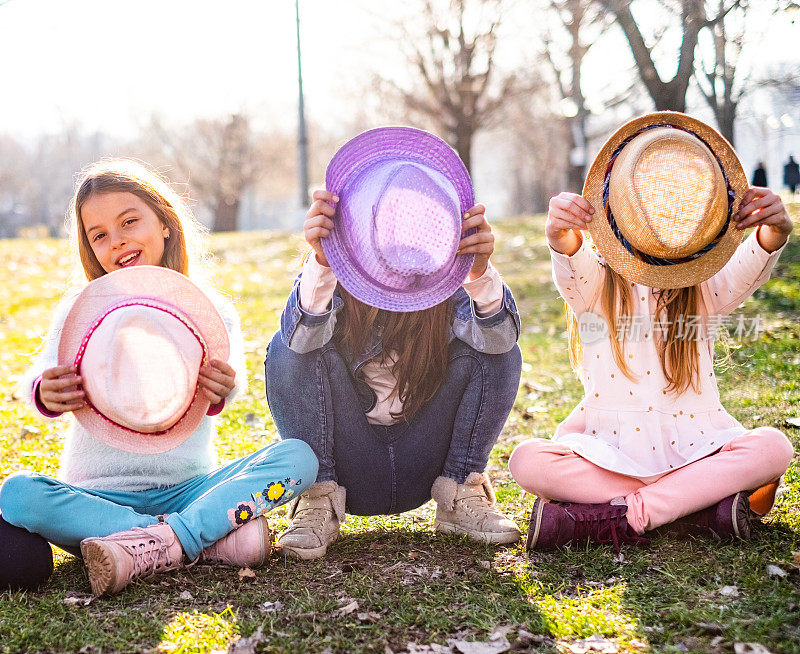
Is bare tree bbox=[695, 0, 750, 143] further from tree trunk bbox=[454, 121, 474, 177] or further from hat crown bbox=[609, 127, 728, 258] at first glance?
tree trunk bbox=[454, 121, 474, 177]

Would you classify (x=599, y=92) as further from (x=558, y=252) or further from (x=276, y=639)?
(x=276, y=639)

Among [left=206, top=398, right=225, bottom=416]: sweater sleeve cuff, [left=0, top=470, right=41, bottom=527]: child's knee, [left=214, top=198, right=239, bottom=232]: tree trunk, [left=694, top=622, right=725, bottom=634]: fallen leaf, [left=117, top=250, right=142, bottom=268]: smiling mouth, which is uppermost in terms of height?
[left=214, top=198, right=239, bottom=232]: tree trunk

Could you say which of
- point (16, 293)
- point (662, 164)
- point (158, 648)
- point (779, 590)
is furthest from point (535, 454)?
point (16, 293)

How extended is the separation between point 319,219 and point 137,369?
0.68m

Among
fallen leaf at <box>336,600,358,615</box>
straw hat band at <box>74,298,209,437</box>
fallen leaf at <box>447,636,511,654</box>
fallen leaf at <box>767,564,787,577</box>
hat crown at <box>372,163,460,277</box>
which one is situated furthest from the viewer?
straw hat band at <box>74,298,209,437</box>

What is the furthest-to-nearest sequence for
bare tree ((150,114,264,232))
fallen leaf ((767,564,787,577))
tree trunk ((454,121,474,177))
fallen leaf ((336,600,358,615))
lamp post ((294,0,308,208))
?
bare tree ((150,114,264,232)) < tree trunk ((454,121,474,177)) < lamp post ((294,0,308,208)) < fallen leaf ((767,564,787,577)) < fallen leaf ((336,600,358,615))

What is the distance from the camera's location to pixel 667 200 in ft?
8.15

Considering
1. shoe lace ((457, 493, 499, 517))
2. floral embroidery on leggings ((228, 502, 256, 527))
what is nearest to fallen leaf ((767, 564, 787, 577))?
shoe lace ((457, 493, 499, 517))

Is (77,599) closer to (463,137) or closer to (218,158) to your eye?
(463,137)

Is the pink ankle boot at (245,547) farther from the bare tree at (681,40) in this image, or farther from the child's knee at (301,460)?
the bare tree at (681,40)

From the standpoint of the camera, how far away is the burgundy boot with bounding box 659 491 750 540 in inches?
94.7

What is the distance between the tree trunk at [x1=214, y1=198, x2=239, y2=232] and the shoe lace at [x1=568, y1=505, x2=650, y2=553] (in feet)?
108

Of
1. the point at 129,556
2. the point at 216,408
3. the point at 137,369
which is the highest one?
the point at 137,369

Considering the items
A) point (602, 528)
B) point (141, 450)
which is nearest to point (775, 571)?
point (602, 528)
